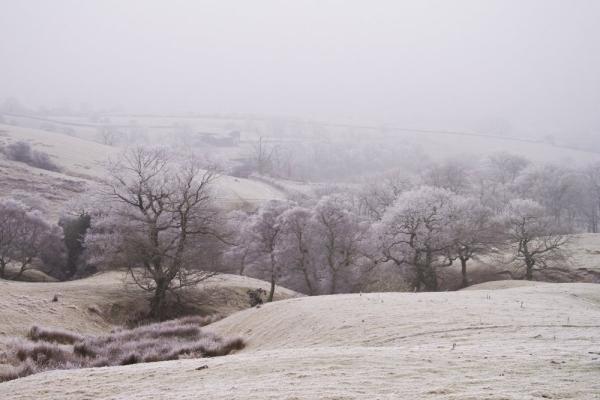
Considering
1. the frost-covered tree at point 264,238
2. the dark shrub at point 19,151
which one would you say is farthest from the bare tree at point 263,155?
the frost-covered tree at point 264,238

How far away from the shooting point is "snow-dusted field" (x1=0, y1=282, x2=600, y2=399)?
6.05 metres

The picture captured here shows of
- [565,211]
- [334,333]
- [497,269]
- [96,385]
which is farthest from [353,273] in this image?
[565,211]

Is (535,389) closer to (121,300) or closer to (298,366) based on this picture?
(298,366)

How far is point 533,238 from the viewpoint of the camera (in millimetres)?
39469

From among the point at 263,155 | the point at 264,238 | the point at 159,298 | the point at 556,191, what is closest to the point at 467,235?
the point at 264,238

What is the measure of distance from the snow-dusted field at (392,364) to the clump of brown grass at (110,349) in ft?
4.75

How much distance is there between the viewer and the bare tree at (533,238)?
3744 cm

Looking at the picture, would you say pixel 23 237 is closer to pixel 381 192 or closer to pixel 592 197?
pixel 381 192

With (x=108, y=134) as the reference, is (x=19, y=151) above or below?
below

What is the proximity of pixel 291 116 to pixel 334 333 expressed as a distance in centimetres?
12374

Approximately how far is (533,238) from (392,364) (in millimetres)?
37630

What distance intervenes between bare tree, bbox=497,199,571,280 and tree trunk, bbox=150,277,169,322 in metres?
29.7

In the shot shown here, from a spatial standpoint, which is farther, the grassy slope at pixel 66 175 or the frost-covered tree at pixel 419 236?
the grassy slope at pixel 66 175

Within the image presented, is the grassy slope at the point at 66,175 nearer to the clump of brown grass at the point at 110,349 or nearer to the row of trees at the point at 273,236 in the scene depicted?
the row of trees at the point at 273,236
